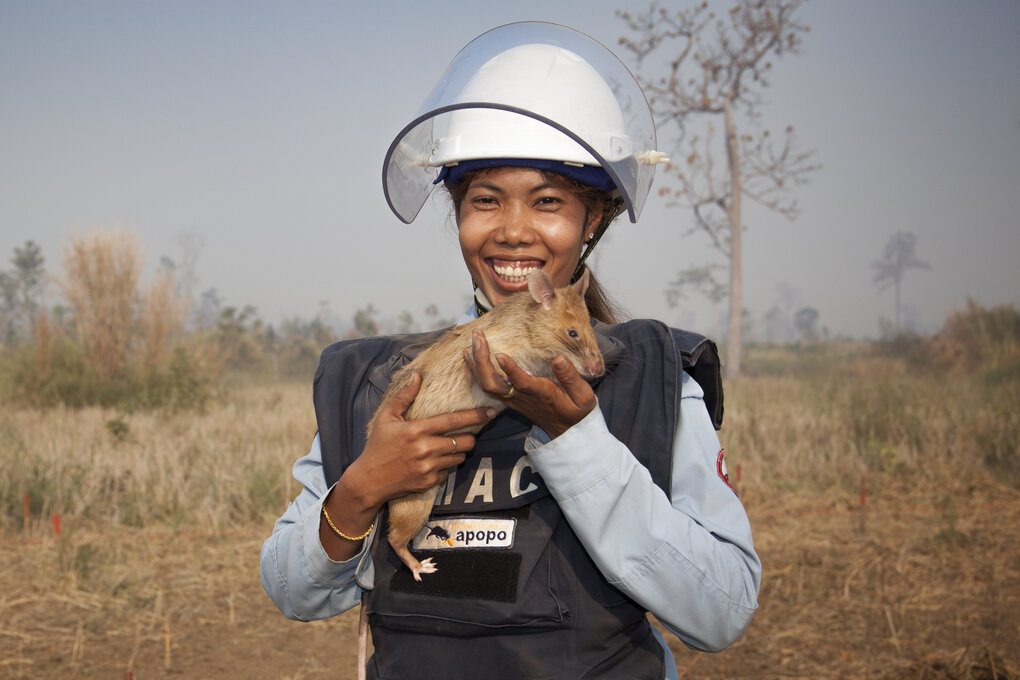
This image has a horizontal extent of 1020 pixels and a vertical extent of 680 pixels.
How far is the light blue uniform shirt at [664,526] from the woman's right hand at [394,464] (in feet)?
0.35

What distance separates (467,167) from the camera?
7.39 feet

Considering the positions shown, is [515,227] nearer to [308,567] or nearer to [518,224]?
[518,224]

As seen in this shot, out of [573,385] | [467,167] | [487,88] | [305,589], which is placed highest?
[487,88]

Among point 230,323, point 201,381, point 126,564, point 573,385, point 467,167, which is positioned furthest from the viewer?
point 230,323

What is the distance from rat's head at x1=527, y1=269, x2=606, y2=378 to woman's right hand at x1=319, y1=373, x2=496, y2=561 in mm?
504

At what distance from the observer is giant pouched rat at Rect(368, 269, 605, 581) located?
200 centimetres

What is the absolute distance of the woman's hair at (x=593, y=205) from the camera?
7.30 feet

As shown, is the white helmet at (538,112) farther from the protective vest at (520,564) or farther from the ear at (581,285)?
the protective vest at (520,564)

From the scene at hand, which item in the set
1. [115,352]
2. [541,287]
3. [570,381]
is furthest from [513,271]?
[115,352]

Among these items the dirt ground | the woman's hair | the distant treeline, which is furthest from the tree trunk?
the woman's hair

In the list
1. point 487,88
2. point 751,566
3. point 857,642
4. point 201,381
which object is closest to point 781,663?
point 857,642

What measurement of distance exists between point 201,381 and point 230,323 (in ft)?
34.0

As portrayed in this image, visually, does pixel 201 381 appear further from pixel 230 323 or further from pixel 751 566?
pixel 751 566

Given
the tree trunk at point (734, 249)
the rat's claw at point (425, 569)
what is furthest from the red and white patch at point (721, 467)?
the tree trunk at point (734, 249)
